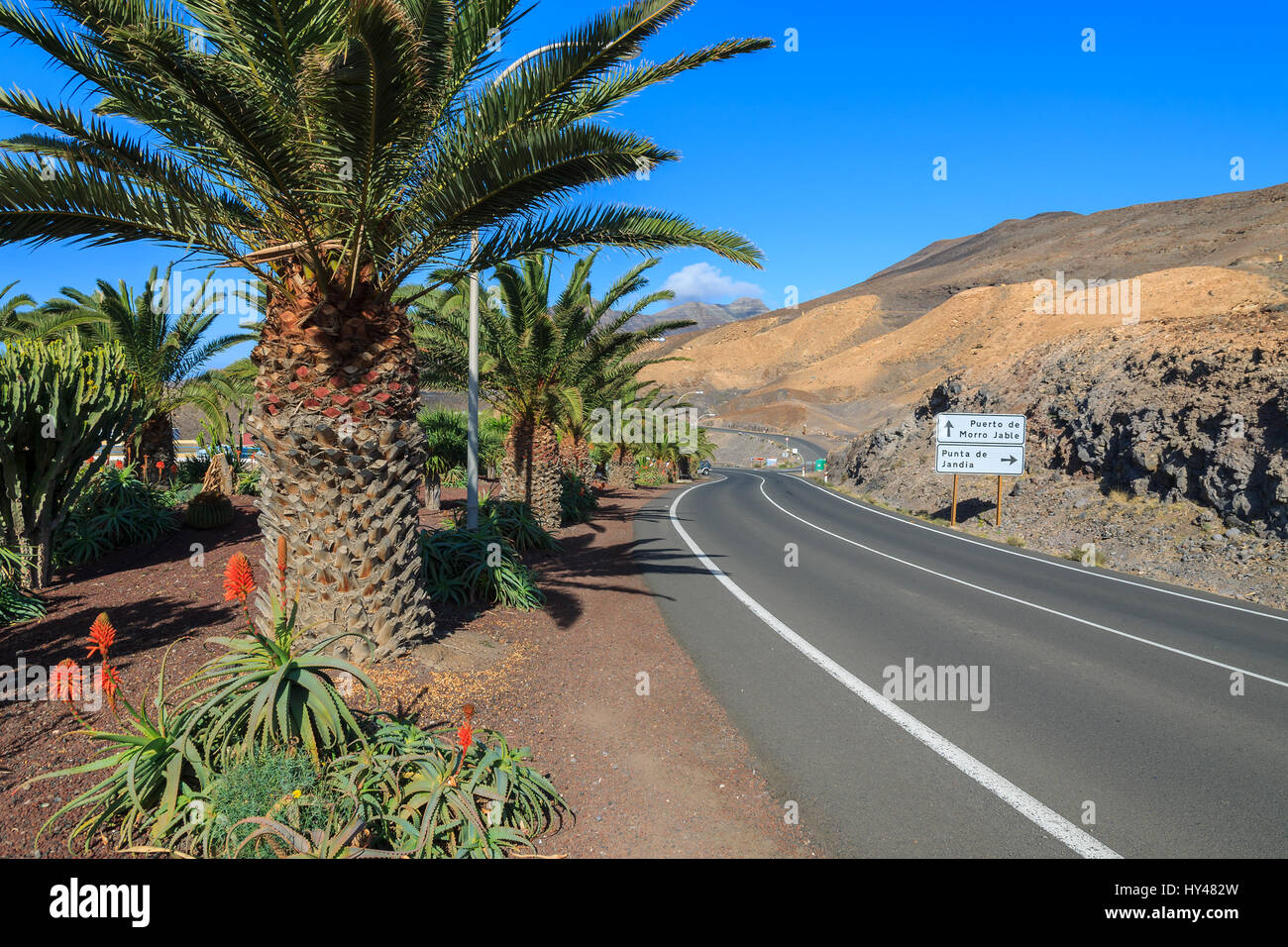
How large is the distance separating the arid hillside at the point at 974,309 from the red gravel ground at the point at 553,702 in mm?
34512

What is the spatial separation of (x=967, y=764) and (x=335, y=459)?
4.98 meters

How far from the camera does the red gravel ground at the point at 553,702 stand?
11.2 feet

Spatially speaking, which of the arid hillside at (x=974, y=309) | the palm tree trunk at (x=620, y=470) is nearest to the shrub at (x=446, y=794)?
the palm tree trunk at (x=620, y=470)

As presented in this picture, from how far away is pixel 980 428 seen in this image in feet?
61.8

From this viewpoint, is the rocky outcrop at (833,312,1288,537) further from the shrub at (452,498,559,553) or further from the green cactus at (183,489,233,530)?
the green cactus at (183,489,233,530)

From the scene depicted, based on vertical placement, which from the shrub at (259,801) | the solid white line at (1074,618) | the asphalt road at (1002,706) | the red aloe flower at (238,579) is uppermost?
the red aloe flower at (238,579)

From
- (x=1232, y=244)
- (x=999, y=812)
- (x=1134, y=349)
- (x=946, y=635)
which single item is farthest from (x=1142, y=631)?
(x=1232, y=244)

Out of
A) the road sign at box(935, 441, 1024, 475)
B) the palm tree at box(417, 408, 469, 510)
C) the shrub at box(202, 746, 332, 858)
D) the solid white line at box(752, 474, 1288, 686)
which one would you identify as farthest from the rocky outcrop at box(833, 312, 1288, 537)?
the palm tree at box(417, 408, 469, 510)

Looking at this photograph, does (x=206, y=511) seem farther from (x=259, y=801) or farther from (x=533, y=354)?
(x=259, y=801)

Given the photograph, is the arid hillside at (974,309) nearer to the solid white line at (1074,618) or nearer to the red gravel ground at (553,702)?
the solid white line at (1074,618)

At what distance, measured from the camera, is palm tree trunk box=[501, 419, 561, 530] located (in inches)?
537

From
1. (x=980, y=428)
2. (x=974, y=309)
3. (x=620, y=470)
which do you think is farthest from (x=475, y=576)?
(x=974, y=309)

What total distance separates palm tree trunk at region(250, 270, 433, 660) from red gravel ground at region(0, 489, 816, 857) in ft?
2.07
